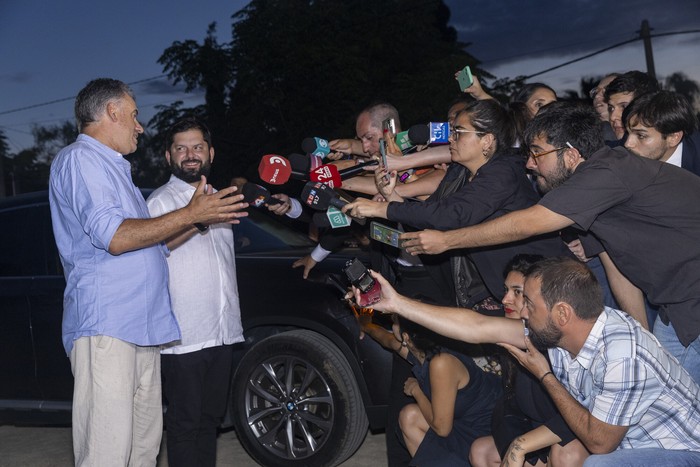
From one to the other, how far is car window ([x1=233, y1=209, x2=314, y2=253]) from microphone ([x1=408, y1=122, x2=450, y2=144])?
6.18 feet

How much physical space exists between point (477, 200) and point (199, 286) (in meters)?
1.75

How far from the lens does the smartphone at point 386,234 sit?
3.96 metres

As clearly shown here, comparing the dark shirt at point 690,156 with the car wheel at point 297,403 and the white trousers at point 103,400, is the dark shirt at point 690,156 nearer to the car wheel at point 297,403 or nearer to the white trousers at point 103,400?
the car wheel at point 297,403

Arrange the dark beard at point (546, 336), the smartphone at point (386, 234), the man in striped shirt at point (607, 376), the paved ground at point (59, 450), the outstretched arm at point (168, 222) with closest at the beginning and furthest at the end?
the man in striped shirt at point (607, 376) < the dark beard at point (546, 336) < the outstretched arm at point (168, 222) < the smartphone at point (386, 234) < the paved ground at point (59, 450)

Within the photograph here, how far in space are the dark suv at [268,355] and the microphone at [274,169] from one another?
1315 millimetres

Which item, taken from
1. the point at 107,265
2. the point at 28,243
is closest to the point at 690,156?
the point at 107,265

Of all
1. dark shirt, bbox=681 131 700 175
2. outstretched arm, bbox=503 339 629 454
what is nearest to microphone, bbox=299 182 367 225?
outstretched arm, bbox=503 339 629 454

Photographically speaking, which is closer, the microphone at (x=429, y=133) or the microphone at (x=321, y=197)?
the microphone at (x=321, y=197)

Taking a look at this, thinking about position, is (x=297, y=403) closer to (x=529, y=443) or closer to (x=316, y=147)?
(x=316, y=147)

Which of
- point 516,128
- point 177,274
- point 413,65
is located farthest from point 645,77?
point 413,65

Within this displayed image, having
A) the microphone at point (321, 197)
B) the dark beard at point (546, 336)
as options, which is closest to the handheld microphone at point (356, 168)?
the microphone at point (321, 197)

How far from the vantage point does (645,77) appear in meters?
5.11

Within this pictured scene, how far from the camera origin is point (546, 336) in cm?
352

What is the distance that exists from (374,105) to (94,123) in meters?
2.03
